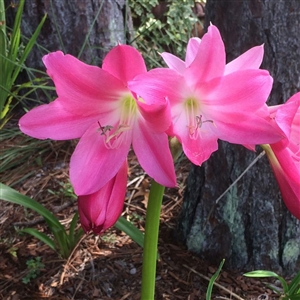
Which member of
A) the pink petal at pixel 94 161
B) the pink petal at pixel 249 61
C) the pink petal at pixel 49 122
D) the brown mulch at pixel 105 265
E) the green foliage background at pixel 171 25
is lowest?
the brown mulch at pixel 105 265

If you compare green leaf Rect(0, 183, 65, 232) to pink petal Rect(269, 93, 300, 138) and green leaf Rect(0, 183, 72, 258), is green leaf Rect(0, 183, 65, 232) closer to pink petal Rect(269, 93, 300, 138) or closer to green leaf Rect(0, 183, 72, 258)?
green leaf Rect(0, 183, 72, 258)

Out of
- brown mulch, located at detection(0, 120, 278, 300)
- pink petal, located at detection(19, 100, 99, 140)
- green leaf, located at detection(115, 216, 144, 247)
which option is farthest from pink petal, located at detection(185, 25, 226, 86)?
brown mulch, located at detection(0, 120, 278, 300)

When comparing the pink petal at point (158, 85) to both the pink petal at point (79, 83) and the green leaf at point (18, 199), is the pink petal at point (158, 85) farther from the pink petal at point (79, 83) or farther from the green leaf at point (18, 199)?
the green leaf at point (18, 199)

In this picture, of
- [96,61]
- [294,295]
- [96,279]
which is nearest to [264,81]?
[294,295]

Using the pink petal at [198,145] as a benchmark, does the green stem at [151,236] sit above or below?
below

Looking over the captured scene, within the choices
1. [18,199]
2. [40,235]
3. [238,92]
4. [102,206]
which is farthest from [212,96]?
[40,235]

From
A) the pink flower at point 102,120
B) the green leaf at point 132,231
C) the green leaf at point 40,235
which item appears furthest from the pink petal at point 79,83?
the green leaf at point 40,235

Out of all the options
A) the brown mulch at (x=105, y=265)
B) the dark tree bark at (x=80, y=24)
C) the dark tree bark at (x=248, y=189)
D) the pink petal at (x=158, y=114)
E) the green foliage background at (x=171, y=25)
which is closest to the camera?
the pink petal at (x=158, y=114)
